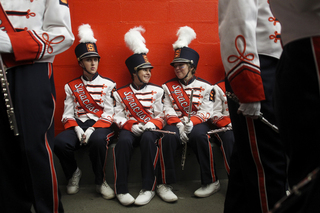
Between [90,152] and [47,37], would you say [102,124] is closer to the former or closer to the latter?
[90,152]

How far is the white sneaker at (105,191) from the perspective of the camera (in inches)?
88.4

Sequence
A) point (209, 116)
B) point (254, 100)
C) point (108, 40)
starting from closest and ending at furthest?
point (254, 100), point (209, 116), point (108, 40)

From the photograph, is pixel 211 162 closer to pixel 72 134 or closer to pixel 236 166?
pixel 236 166

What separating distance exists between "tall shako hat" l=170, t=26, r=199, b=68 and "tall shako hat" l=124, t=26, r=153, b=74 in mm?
310

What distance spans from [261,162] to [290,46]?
0.54m

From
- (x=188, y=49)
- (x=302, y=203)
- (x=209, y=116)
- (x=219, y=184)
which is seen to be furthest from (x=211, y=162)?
(x=302, y=203)

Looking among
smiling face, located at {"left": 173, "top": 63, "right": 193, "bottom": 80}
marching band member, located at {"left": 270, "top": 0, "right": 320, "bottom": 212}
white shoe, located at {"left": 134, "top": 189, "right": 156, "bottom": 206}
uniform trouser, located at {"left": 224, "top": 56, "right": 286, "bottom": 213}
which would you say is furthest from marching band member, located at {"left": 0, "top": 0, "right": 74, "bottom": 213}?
smiling face, located at {"left": 173, "top": 63, "right": 193, "bottom": 80}

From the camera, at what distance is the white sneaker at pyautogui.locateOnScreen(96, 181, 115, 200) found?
2245 millimetres

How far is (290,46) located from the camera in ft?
2.71

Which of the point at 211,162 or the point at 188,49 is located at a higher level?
the point at 188,49

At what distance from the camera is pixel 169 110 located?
2.79 metres

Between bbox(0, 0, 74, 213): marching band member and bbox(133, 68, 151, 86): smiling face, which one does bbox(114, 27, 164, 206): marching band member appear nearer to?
bbox(133, 68, 151, 86): smiling face

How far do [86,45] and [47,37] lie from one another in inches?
56.0

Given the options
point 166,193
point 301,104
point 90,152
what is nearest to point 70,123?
point 90,152
